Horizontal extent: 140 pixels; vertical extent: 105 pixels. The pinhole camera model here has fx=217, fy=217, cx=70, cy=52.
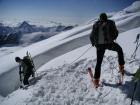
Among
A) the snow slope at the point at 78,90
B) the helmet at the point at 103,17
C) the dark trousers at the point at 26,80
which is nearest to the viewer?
the helmet at the point at 103,17

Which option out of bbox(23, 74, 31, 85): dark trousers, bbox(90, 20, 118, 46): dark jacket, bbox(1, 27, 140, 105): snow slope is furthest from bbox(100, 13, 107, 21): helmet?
bbox(23, 74, 31, 85): dark trousers

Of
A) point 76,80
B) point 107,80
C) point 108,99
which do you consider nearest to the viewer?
point 108,99

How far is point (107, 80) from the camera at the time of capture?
869cm

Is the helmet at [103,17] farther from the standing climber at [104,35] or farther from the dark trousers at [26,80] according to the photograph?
the dark trousers at [26,80]

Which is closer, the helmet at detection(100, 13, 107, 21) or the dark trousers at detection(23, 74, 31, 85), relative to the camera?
the helmet at detection(100, 13, 107, 21)

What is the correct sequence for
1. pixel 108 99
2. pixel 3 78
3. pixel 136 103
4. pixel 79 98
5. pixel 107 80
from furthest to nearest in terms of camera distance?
pixel 3 78 → pixel 107 80 → pixel 79 98 → pixel 108 99 → pixel 136 103

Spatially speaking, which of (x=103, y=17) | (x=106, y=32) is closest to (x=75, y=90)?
(x=106, y=32)

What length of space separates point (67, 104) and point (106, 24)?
3186mm

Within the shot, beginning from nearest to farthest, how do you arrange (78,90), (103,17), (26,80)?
(103,17)
(78,90)
(26,80)

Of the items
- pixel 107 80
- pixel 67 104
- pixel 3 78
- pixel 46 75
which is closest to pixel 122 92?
pixel 107 80

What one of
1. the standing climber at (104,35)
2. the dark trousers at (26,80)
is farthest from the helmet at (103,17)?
the dark trousers at (26,80)

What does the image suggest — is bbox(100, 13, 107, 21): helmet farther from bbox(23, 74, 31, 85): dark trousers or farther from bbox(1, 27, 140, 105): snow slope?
bbox(23, 74, 31, 85): dark trousers

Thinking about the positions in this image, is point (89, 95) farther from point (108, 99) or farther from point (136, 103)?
point (136, 103)

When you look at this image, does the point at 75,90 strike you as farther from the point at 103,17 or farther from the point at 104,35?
the point at 103,17
